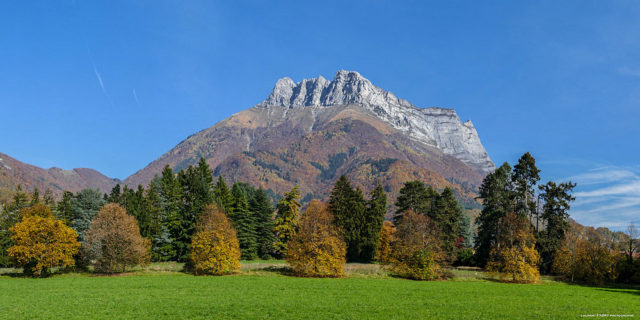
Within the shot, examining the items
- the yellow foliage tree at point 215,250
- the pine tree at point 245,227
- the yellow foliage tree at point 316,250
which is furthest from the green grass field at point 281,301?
the pine tree at point 245,227

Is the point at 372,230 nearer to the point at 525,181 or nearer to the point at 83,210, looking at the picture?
the point at 525,181

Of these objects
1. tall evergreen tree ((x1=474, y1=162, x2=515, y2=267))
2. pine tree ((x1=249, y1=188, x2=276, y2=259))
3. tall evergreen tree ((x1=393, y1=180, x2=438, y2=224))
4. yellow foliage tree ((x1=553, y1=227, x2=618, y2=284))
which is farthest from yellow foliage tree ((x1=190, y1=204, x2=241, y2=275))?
yellow foliage tree ((x1=553, y1=227, x2=618, y2=284))

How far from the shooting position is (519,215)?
64.4 meters

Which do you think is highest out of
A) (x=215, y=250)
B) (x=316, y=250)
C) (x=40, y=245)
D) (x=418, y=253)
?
(x=418, y=253)

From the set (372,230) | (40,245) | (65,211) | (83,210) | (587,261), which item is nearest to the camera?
(40,245)

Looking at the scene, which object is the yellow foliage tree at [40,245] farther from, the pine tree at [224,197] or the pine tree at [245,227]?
the pine tree at [245,227]

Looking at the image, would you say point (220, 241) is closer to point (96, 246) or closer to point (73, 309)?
point (96, 246)

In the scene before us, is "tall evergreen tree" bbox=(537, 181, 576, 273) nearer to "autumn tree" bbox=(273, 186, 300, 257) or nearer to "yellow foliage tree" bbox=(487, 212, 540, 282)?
"yellow foliage tree" bbox=(487, 212, 540, 282)

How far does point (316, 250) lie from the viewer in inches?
2180

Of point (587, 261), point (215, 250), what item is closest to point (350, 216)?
point (215, 250)

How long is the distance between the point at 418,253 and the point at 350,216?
24.4 metres

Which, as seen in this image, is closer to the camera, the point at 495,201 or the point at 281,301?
the point at 281,301

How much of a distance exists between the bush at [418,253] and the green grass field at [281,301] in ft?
41.0

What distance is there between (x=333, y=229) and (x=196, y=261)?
67.0 ft
